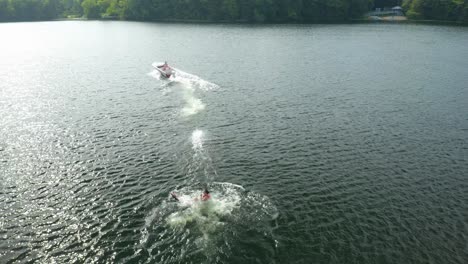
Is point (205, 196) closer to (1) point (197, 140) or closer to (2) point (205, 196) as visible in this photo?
(2) point (205, 196)

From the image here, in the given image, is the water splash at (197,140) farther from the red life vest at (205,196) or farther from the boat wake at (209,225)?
the red life vest at (205,196)

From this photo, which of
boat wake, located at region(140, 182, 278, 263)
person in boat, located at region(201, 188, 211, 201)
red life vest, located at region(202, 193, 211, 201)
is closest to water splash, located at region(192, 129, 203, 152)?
boat wake, located at region(140, 182, 278, 263)

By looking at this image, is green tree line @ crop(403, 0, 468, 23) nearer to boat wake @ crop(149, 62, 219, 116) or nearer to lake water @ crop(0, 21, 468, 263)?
lake water @ crop(0, 21, 468, 263)

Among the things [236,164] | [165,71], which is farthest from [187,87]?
[236,164]

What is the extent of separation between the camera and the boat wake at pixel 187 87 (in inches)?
2574

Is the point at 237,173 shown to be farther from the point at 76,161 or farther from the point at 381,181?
the point at 76,161

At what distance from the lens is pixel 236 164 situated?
147ft

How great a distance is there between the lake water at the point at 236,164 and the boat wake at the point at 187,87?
0.60 metres

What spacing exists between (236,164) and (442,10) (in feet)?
642

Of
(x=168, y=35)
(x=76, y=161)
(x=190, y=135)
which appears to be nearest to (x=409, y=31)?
(x=168, y=35)

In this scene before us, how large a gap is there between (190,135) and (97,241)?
24266 mm

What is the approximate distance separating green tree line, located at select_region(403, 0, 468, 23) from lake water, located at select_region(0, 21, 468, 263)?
10824 centimetres

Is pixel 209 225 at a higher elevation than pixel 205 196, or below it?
below

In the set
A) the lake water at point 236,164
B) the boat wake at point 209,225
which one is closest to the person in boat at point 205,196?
the boat wake at point 209,225
